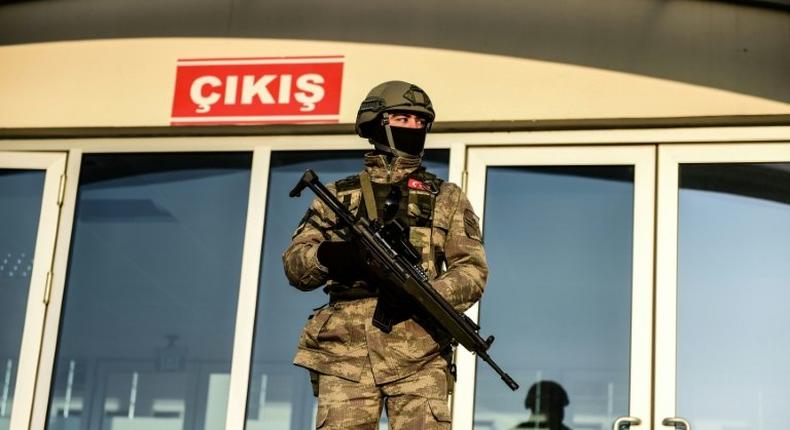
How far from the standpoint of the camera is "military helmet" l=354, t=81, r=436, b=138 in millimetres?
4441

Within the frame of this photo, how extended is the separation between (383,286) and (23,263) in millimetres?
2951

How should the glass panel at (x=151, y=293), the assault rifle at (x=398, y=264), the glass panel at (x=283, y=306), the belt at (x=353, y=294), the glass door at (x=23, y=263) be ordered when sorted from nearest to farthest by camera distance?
the assault rifle at (x=398, y=264)
the belt at (x=353, y=294)
the glass panel at (x=283, y=306)
the glass panel at (x=151, y=293)
the glass door at (x=23, y=263)

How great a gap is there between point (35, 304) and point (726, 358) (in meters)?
3.07

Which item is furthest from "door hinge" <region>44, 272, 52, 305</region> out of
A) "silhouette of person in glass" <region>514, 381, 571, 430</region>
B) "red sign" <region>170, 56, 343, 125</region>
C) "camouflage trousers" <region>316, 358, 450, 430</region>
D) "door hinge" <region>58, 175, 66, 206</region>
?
"camouflage trousers" <region>316, 358, 450, 430</region>

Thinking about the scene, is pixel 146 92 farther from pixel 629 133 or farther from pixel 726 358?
pixel 726 358

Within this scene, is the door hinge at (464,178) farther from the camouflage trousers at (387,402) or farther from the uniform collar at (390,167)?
the camouflage trousers at (387,402)

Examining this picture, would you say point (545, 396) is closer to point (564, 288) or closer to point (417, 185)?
point (564, 288)

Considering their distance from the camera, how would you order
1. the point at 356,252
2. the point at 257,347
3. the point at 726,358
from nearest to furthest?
1. the point at 356,252
2. the point at 726,358
3. the point at 257,347

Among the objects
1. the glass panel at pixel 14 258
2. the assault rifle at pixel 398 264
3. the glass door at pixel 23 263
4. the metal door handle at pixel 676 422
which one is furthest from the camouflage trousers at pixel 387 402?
the glass panel at pixel 14 258

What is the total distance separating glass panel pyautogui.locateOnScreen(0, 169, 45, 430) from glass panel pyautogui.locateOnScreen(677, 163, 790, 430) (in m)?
2.96

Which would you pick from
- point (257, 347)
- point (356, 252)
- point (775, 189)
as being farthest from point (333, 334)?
point (775, 189)

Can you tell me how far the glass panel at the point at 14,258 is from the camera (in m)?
6.60

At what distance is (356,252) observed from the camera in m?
4.24

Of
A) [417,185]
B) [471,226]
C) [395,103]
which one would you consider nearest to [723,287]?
[471,226]
